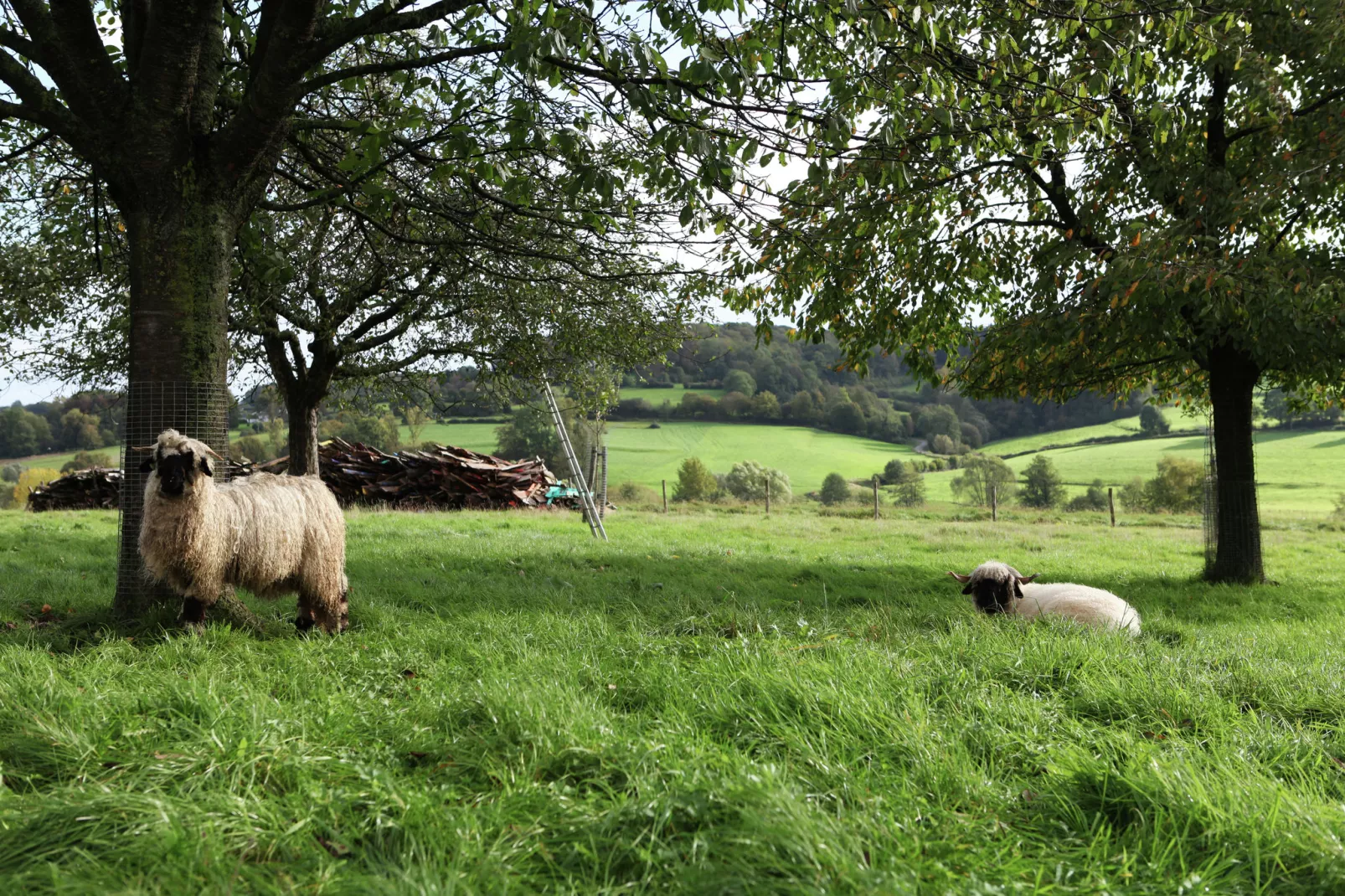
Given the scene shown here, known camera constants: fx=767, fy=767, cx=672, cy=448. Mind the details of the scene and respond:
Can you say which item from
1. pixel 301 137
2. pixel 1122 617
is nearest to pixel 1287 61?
pixel 1122 617

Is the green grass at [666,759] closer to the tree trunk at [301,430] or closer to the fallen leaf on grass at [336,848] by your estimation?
the fallen leaf on grass at [336,848]

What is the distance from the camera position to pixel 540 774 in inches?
126

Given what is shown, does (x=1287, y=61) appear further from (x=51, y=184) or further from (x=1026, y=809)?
(x=51, y=184)

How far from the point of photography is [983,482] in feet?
161

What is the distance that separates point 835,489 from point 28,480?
42.0 metres

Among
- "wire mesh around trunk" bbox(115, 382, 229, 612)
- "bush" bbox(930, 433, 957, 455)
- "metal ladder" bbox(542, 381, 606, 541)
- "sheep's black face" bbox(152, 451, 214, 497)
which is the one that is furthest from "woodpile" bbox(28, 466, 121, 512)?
"bush" bbox(930, 433, 957, 455)

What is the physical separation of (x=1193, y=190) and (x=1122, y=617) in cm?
658

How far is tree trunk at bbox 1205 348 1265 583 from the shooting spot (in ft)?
38.8

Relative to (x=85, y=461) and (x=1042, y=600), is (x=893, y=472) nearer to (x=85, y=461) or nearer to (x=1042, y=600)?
(x=85, y=461)

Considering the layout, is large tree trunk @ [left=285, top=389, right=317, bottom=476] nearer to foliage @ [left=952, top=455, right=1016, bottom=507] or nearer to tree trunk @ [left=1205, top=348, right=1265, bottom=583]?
tree trunk @ [left=1205, top=348, right=1265, bottom=583]

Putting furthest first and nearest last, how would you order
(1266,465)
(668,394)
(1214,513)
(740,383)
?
1. (740,383)
2. (668,394)
3. (1266,465)
4. (1214,513)

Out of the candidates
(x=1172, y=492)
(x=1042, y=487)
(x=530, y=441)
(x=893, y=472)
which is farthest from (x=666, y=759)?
(x=893, y=472)

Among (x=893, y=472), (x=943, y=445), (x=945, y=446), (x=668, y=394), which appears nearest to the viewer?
(x=893, y=472)

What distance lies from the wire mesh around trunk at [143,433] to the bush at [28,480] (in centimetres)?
3096
